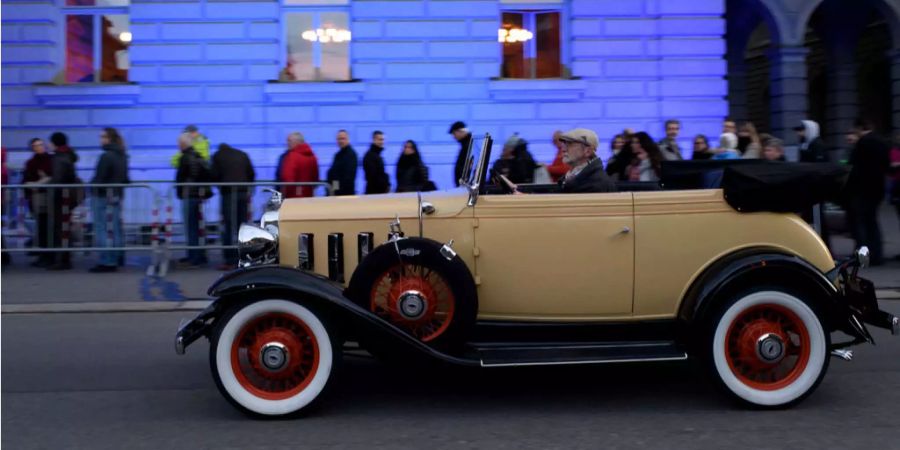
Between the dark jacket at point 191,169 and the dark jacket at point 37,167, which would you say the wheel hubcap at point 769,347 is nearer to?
the dark jacket at point 191,169

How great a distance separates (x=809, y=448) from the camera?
14.4 ft

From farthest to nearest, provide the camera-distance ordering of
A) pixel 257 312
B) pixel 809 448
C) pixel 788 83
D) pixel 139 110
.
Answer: pixel 788 83, pixel 139 110, pixel 257 312, pixel 809 448

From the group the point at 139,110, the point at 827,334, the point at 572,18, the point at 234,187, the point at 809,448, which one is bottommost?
the point at 809,448

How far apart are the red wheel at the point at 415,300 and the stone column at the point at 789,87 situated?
38.2 ft

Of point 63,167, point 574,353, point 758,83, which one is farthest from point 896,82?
point 574,353

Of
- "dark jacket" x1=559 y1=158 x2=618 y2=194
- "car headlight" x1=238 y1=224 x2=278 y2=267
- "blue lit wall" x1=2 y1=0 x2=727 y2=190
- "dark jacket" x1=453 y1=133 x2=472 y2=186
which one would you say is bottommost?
"car headlight" x1=238 y1=224 x2=278 y2=267

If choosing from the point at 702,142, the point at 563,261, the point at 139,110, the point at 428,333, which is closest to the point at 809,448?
the point at 563,261

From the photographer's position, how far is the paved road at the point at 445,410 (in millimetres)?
4559

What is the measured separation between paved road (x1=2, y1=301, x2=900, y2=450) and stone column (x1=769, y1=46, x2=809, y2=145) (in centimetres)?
920

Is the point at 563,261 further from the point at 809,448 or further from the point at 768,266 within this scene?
the point at 809,448

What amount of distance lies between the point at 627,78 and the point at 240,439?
411 inches

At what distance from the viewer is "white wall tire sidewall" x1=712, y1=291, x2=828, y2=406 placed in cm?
498

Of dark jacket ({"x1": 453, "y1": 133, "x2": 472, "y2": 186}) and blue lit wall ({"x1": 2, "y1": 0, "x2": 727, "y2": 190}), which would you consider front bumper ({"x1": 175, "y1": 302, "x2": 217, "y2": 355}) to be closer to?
dark jacket ({"x1": 453, "y1": 133, "x2": 472, "y2": 186})

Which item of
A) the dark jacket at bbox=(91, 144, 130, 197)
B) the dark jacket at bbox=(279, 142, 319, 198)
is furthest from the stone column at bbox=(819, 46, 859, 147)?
the dark jacket at bbox=(91, 144, 130, 197)
